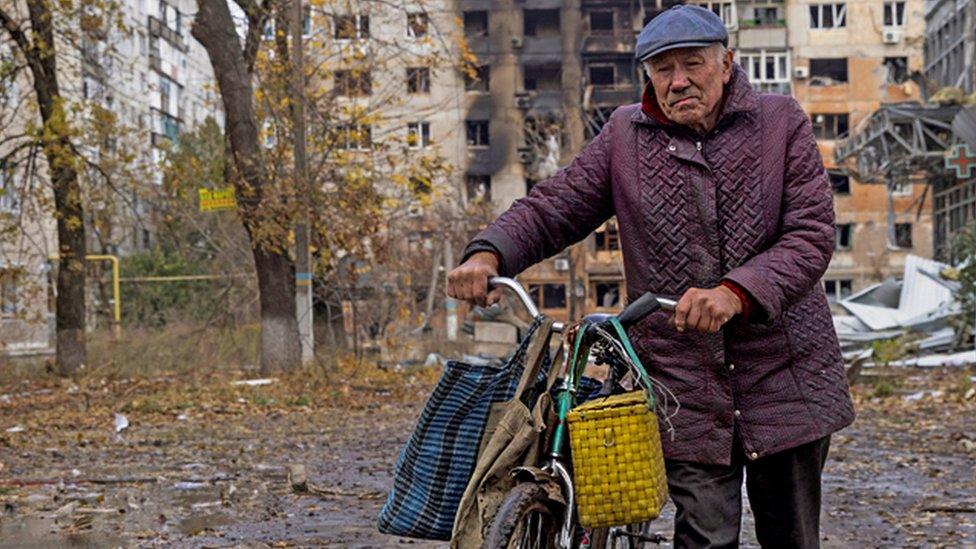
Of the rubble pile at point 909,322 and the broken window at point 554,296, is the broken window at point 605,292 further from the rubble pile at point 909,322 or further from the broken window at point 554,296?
the rubble pile at point 909,322

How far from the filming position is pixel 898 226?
74.6 m

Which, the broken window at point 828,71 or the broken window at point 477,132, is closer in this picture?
the broken window at point 477,132

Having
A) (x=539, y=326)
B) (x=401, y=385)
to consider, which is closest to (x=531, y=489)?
(x=539, y=326)

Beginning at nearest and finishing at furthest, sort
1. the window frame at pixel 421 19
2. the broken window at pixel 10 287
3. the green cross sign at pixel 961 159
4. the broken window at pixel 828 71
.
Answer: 1. the broken window at pixel 10 287
2. the window frame at pixel 421 19
3. the green cross sign at pixel 961 159
4. the broken window at pixel 828 71

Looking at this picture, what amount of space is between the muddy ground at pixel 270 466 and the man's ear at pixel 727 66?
155 inches

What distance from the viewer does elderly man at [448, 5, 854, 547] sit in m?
4.63

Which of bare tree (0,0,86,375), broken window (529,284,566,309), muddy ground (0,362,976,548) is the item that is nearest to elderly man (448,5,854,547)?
muddy ground (0,362,976,548)

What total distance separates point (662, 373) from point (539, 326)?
471 mm

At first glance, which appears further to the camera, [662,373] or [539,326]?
[662,373]

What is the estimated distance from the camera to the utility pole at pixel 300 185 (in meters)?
25.5

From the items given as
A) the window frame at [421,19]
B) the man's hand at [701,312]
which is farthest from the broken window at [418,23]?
the man's hand at [701,312]

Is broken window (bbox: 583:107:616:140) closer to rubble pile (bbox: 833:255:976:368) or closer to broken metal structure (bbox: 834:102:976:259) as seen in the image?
broken metal structure (bbox: 834:102:976:259)

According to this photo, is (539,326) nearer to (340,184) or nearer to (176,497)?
(176,497)

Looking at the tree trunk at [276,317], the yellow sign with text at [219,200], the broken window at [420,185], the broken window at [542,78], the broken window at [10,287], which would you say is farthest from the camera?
the broken window at [542,78]
